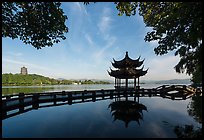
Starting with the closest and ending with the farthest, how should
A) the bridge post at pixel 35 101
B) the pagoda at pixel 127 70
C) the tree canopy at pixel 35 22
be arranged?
1. the tree canopy at pixel 35 22
2. the bridge post at pixel 35 101
3. the pagoda at pixel 127 70

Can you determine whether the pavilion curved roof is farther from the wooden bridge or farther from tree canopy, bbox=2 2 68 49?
tree canopy, bbox=2 2 68 49

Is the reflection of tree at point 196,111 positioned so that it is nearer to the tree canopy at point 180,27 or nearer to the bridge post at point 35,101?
the tree canopy at point 180,27

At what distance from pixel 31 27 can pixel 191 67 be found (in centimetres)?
995

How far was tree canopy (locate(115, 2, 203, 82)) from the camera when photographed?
4.54m

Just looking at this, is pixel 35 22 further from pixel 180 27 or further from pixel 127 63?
pixel 127 63

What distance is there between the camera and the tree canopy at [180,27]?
4543 millimetres

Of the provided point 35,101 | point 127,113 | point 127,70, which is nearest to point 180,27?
point 127,113

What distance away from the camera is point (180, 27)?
6590 millimetres

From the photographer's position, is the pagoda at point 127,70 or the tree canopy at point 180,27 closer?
the tree canopy at point 180,27

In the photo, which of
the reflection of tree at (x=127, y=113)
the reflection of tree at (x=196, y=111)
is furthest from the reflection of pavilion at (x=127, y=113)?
the reflection of tree at (x=196, y=111)

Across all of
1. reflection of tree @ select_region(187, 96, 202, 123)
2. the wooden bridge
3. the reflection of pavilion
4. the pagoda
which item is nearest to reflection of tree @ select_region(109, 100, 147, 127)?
the reflection of pavilion

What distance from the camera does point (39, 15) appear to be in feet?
28.5

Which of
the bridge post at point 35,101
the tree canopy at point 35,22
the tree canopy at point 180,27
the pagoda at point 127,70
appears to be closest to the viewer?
the tree canopy at point 180,27

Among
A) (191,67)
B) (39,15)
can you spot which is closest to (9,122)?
(39,15)
